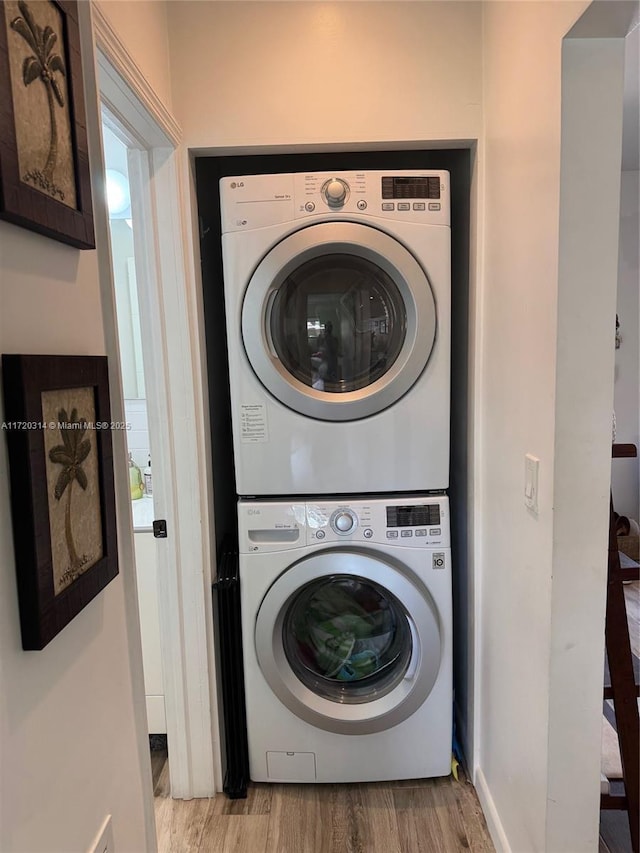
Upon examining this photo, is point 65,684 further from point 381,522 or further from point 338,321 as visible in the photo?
point 338,321

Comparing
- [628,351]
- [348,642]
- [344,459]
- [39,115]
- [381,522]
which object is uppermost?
[39,115]

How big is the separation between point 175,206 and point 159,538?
94 centimetres

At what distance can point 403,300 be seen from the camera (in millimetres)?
1527

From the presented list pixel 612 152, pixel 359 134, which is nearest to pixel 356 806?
pixel 612 152

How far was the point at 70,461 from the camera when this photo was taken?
717mm

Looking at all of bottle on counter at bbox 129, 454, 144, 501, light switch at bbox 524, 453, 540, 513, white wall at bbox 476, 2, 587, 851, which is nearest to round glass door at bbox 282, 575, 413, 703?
white wall at bbox 476, 2, 587, 851

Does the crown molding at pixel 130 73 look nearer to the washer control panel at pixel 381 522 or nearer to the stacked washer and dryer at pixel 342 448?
the stacked washer and dryer at pixel 342 448

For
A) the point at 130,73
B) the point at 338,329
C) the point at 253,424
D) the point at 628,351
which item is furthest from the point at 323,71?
the point at 628,351

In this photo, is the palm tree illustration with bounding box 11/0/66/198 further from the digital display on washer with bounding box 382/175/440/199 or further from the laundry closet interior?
the digital display on washer with bounding box 382/175/440/199

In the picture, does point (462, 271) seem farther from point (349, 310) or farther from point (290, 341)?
point (290, 341)

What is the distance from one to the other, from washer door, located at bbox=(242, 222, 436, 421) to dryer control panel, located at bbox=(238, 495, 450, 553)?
27 centimetres

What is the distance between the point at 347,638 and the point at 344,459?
1.95 feet

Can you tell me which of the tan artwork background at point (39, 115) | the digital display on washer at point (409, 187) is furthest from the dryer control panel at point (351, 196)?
the tan artwork background at point (39, 115)

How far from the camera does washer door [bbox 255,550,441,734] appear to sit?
156 cm
